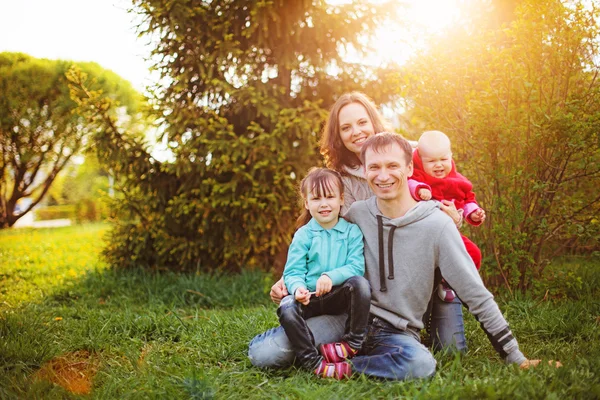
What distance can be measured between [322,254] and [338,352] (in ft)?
1.72

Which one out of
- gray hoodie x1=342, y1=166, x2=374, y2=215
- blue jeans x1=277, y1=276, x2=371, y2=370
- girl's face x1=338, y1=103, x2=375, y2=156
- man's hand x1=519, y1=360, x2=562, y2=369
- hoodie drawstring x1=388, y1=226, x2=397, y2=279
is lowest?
man's hand x1=519, y1=360, x2=562, y2=369

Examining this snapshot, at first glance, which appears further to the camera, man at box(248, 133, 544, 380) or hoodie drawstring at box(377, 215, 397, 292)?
hoodie drawstring at box(377, 215, 397, 292)

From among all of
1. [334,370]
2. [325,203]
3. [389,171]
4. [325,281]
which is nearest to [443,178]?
[389,171]

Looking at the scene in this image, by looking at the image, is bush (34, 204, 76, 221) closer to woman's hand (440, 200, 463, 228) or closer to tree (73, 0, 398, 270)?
tree (73, 0, 398, 270)

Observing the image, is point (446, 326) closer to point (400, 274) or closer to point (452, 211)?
point (400, 274)

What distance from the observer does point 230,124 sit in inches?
211

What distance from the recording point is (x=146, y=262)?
18.7 feet

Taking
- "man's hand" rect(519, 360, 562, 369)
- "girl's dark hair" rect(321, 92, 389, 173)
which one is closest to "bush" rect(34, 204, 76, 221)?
"girl's dark hair" rect(321, 92, 389, 173)

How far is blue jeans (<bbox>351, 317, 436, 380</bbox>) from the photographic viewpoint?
242cm

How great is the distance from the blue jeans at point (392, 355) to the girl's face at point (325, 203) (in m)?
0.61

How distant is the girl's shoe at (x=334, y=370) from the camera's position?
2520mm

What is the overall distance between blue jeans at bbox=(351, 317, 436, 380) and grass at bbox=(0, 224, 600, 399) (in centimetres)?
7

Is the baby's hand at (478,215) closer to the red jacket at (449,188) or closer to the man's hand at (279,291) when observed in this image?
the red jacket at (449,188)

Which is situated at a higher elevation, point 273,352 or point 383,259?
point 383,259
